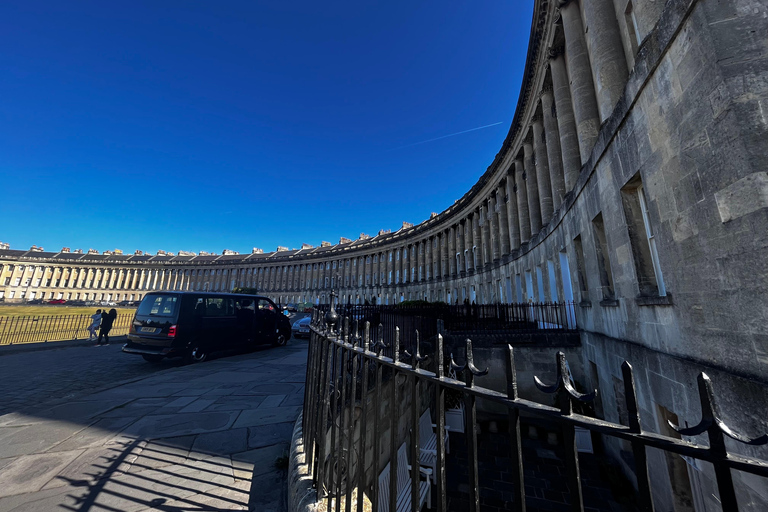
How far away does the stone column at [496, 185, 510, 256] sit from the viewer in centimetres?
2450

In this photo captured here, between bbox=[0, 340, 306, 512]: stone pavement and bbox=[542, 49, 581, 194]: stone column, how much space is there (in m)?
12.1

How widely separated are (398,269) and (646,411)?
4924 centimetres

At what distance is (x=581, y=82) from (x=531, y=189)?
921 cm

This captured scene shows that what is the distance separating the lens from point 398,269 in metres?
54.6

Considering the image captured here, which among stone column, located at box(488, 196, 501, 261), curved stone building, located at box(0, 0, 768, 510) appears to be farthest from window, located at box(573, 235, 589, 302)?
stone column, located at box(488, 196, 501, 261)

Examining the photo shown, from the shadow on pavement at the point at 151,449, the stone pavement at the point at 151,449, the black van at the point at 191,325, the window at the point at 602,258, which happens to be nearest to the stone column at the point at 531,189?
the window at the point at 602,258

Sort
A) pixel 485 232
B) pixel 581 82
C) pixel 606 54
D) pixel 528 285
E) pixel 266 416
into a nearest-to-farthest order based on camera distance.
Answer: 1. pixel 266 416
2. pixel 606 54
3. pixel 581 82
4. pixel 528 285
5. pixel 485 232

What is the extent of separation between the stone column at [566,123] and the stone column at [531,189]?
17.3 ft

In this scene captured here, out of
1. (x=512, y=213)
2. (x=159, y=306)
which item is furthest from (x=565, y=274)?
(x=159, y=306)

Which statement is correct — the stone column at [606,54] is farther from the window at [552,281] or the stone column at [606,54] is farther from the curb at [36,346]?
the curb at [36,346]

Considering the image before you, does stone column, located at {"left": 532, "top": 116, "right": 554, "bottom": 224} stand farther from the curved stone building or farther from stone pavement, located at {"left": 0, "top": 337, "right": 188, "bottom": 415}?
stone pavement, located at {"left": 0, "top": 337, "right": 188, "bottom": 415}

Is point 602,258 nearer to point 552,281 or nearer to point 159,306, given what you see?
point 552,281

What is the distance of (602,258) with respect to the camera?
7.68m

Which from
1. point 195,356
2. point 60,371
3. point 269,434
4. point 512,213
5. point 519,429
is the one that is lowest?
point 269,434
